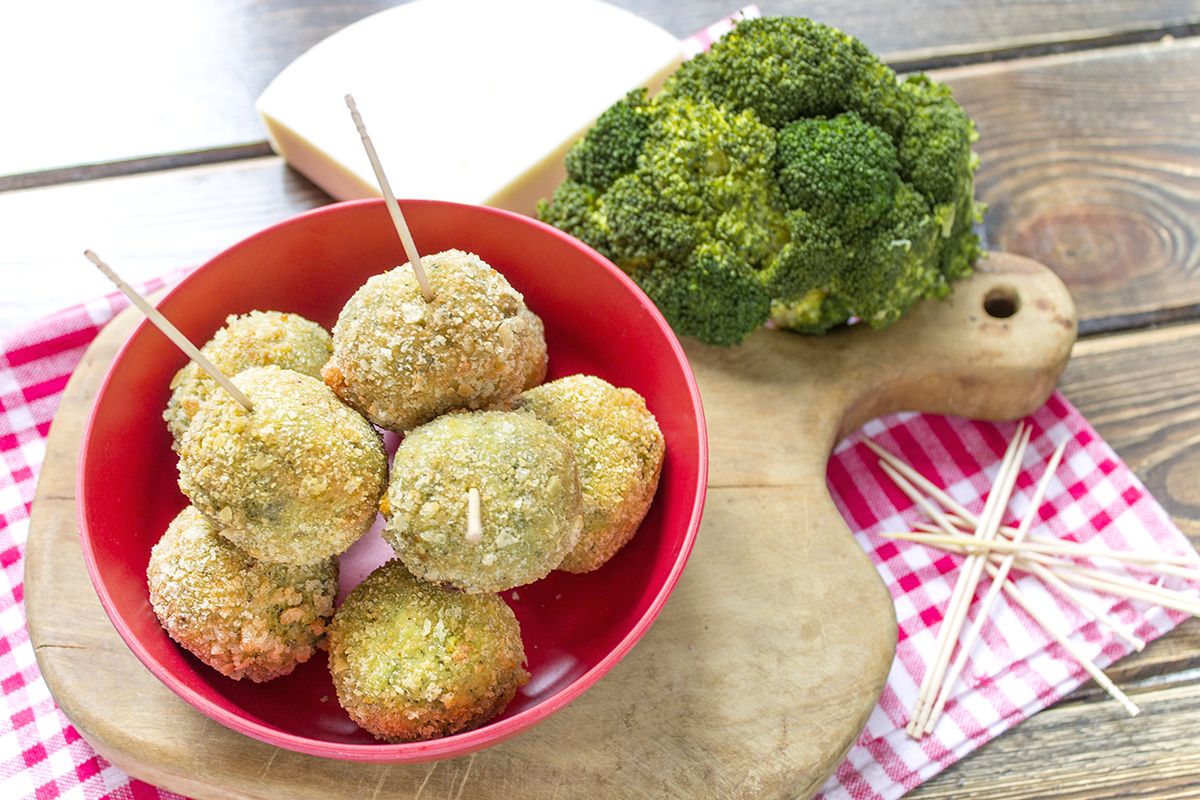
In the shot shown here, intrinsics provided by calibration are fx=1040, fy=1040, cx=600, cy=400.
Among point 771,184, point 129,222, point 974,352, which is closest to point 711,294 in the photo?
point 771,184

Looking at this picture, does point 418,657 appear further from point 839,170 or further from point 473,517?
point 839,170

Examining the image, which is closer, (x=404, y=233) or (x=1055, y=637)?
(x=404, y=233)

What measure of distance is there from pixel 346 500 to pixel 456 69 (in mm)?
1045

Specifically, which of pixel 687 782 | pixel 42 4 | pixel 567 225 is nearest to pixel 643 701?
pixel 687 782

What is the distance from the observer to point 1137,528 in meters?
1.76

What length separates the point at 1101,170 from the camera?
2.07 m

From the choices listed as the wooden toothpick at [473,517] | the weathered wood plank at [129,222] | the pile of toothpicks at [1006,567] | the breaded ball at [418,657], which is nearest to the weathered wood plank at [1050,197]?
the weathered wood plank at [129,222]

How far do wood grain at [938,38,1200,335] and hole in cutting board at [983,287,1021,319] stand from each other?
22 centimetres

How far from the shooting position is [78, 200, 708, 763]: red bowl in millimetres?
1267

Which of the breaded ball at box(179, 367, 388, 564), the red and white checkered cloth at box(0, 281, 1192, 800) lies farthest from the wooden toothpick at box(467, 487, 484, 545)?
the red and white checkered cloth at box(0, 281, 1192, 800)

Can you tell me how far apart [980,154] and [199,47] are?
159cm

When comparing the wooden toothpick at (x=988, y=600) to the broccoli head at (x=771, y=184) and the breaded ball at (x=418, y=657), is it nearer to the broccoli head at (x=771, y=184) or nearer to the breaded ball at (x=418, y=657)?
the broccoli head at (x=771, y=184)

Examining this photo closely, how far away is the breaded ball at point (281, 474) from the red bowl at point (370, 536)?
215 mm

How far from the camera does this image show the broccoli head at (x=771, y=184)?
1.57m
